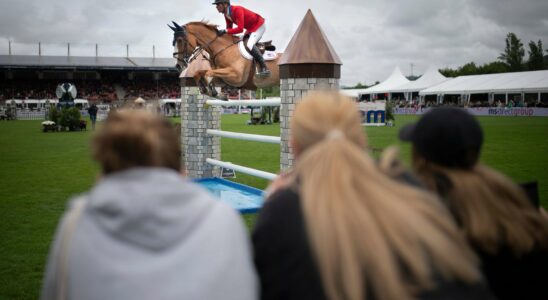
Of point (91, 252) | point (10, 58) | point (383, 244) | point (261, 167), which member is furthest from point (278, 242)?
point (10, 58)

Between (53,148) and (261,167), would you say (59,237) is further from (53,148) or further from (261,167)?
(53,148)

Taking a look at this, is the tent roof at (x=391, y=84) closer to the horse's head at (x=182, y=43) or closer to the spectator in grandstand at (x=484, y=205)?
the horse's head at (x=182, y=43)

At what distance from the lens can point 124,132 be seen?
4.51ft

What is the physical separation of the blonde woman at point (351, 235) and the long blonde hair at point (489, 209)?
29 centimetres

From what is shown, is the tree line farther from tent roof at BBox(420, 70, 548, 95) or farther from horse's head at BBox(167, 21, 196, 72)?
horse's head at BBox(167, 21, 196, 72)

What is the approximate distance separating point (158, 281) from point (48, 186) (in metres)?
7.81

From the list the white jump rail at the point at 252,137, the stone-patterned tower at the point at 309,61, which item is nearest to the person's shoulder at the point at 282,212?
the stone-patterned tower at the point at 309,61

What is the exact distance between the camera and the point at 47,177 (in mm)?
9289

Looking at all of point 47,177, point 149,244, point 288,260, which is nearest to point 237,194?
point 47,177

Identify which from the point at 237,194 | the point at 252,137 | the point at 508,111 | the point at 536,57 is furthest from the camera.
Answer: the point at 536,57

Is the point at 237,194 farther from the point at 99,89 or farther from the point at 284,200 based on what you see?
the point at 99,89

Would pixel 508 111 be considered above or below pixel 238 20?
below

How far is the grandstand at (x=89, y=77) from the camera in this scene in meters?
48.2

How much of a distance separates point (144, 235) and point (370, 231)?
568 millimetres
